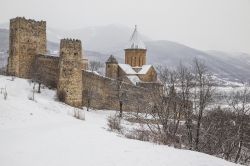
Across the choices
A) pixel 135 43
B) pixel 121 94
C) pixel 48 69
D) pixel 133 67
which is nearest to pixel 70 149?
pixel 48 69

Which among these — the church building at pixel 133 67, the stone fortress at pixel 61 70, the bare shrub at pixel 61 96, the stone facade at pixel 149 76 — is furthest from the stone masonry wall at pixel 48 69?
the stone facade at pixel 149 76

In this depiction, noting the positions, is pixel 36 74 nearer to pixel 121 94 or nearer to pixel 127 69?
pixel 121 94

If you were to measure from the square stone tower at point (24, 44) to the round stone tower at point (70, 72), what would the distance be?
12.0 feet

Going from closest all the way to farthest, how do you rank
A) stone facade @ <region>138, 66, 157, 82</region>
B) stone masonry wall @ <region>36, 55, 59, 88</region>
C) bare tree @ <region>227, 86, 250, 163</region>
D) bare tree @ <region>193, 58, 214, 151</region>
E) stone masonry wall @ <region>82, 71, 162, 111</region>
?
bare tree @ <region>193, 58, 214, 151</region>
bare tree @ <region>227, 86, 250, 163</region>
stone masonry wall @ <region>36, 55, 59, 88</region>
stone masonry wall @ <region>82, 71, 162, 111</region>
stone facade @ <region>138, 66, 157, 82</region>

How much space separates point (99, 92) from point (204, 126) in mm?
16076

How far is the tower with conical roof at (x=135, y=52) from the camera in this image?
180 feet

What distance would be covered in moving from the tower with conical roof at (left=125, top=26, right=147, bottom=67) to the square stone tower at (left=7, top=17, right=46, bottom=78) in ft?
74.8

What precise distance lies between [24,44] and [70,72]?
5607 millimetres

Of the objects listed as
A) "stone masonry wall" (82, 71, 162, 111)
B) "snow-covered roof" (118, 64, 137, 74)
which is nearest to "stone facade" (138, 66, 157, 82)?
"snow-covered roof" (118, 64, 137, 74)

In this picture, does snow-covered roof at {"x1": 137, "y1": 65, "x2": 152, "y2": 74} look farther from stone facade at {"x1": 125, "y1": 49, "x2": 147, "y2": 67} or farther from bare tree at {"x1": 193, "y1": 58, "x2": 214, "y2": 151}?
bare tree at {"x1": 193, "y1": 58, "x2": 214, "y2": 151}

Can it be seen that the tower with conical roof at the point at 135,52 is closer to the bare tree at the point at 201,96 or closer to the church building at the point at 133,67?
the church building at the point at 133,67

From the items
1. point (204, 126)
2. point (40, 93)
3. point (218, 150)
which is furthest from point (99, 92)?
point (218, 150)

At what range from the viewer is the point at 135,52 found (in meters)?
55.2

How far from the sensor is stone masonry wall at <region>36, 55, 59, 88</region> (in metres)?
32.8
